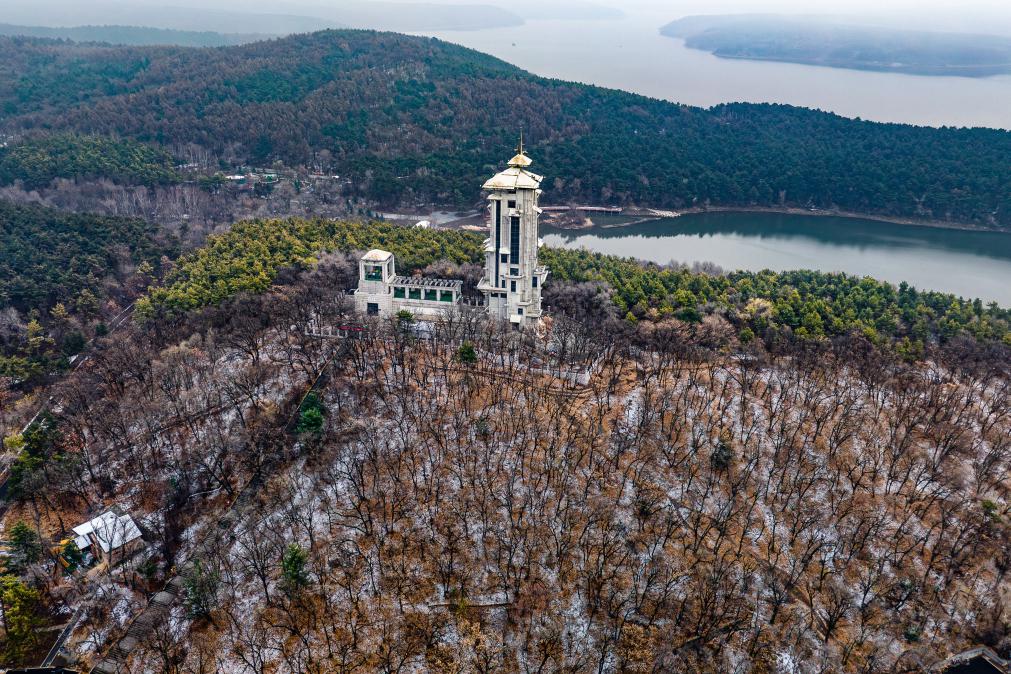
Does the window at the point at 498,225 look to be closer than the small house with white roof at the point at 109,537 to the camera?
No

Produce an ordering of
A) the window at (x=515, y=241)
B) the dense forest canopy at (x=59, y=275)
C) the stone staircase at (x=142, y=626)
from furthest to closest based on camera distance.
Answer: the dense forest canopy at (x=59, y=275)
the window at (x=515, y=241)
the stone staircase at (x=142, y=626)

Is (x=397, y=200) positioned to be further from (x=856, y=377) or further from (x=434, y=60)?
(x=856, y=377)

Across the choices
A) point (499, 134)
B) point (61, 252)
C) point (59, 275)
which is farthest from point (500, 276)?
point (499, 134)

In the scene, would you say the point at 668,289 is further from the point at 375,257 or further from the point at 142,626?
the point at 142,626

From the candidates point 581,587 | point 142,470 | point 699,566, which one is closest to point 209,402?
point 142,470

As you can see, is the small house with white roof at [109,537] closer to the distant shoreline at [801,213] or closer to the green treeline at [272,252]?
the green treeline at [272,252]

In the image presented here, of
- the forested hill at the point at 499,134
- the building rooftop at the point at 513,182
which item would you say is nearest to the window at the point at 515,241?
the building rooftop at the point at 513,182
